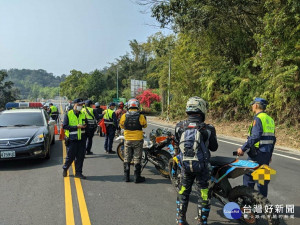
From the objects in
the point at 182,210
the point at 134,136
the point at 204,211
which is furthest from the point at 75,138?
the point at 204,211

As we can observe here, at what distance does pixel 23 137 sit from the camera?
6.55 metres

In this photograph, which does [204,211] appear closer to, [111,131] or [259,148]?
[259,148]

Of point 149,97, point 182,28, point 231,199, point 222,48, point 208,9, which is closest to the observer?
point 231,199

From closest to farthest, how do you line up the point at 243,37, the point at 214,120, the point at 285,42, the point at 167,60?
1. the point at 285,42
2. the point at 243,37
3. the point at 214,120
4. the point at 167,60

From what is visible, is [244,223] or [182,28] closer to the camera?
[244,223]

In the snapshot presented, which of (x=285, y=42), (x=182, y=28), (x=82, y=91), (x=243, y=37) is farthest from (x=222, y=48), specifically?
(x=82, y=91)

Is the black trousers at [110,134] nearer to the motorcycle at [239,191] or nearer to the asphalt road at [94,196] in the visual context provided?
the asphalt road at [94,196]

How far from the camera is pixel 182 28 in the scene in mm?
14906

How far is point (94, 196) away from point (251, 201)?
2.67m

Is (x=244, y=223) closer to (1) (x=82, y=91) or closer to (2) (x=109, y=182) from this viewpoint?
(2) (x=109, y=182)

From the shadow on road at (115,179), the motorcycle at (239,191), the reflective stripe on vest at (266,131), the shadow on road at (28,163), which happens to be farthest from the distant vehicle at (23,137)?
the reflective stripe on vest at (266,131)

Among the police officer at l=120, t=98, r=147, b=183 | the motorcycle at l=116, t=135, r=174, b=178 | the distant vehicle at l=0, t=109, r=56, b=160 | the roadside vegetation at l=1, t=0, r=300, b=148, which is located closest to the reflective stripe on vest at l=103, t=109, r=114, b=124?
the distant vehicle at l=0, t=109, r=56, b=160

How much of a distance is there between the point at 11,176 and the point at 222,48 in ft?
51.2

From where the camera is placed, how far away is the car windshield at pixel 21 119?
25.1 feet
